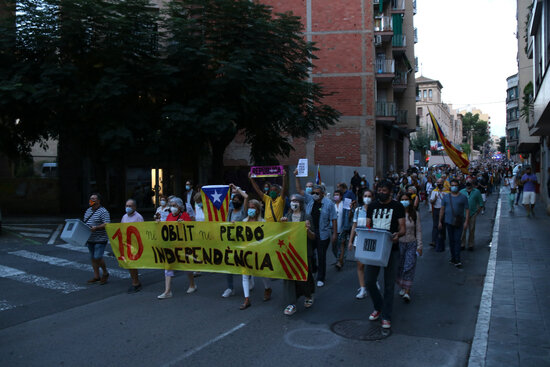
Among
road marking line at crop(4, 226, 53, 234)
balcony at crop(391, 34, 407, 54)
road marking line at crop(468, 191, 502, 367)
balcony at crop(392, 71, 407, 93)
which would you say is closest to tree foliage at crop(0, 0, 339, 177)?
road marking line at crop(4, 226, 53, 234)

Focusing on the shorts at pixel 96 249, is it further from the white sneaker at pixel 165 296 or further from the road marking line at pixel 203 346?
the road marking line at pixel 203 346

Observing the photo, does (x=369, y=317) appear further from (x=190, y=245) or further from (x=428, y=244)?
(x=428, y=244)

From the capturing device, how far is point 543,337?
5.37 meters

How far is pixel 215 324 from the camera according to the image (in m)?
6.22

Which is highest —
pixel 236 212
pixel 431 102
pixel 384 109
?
pixel 431 102

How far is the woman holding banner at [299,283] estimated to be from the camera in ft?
22.0

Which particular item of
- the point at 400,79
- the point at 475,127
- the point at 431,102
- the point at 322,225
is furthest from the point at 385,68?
the point at 475,127

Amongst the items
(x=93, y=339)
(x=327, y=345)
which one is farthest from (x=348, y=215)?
(x=93, y=339)

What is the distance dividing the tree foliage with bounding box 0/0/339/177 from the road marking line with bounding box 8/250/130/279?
199 inches

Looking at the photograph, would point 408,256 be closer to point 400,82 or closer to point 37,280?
point 37,280

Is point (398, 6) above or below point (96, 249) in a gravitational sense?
above

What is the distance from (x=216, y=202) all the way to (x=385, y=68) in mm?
26353

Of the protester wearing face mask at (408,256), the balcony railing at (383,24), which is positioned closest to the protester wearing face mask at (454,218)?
the protester wearing face mask at (408,256)

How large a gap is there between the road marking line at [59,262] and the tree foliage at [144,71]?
16.6 feet
